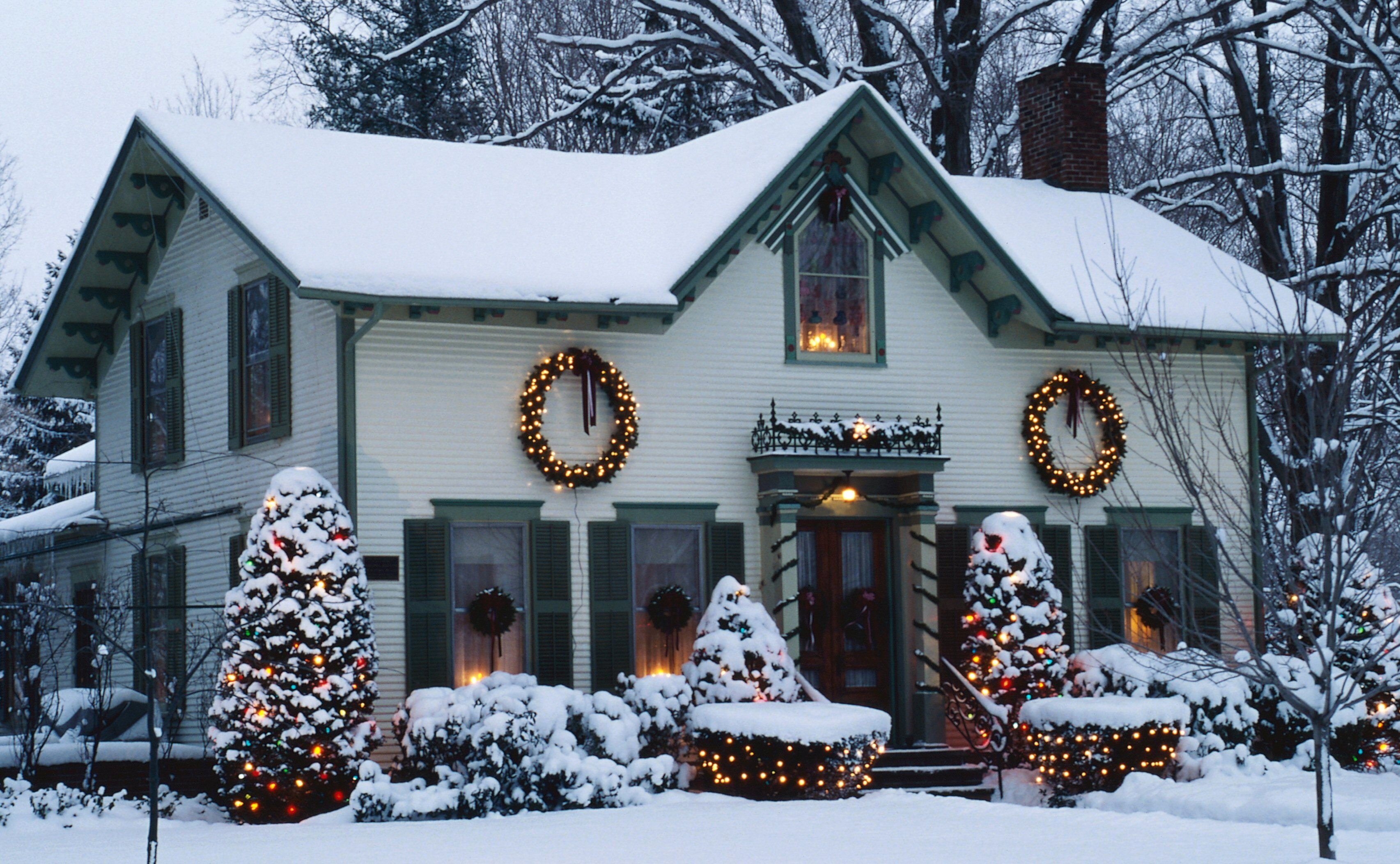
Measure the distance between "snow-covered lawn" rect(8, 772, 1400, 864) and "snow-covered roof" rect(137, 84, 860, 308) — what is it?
15.6 feet

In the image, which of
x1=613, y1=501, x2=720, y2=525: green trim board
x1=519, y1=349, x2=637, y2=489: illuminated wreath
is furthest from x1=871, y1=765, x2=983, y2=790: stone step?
x1=519, y1=349, x2=637, y2=489: illuminated wreath

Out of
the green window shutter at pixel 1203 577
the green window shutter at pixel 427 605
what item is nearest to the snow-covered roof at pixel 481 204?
the green window shutter at pixel 427 605

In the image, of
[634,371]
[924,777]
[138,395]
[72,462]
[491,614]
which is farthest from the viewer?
[72,462]

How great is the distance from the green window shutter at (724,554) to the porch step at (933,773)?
91.1 inches

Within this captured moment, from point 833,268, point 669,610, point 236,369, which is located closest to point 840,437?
point 833,268

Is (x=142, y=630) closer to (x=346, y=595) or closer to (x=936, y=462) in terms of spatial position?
(x=346, y=595)

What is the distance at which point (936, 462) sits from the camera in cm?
1862

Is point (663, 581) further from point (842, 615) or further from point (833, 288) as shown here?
point (833, 288)

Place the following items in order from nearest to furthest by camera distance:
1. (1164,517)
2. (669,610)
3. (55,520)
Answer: (669,610) → (1164,517) → (55,520)

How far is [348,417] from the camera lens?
16.7 meters

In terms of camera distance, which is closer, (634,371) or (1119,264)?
(634,371)

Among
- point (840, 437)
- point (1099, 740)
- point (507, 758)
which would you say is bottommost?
point (1099, 740)

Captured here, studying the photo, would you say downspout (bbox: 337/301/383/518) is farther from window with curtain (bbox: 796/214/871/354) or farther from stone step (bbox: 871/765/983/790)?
stone step (bbox: 871/765/983/790)

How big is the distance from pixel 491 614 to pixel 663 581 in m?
1.95
